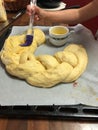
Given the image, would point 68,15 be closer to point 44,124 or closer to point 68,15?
point 68,15

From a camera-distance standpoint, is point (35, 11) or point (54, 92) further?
point (35, 11)

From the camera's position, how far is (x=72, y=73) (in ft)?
2.24

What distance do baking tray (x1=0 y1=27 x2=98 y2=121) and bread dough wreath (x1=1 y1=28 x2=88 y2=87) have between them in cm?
9

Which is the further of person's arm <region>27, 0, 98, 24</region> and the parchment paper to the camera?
person's arm <region>27, 0, 98, 24</region>

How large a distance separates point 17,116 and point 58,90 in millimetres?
152

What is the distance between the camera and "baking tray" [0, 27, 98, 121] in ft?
1.92

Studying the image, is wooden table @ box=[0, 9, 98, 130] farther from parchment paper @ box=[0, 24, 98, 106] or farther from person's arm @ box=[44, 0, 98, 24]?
person's arm @ box=[44, 0, 98, 24]

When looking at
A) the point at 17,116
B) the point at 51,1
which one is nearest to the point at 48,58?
the point at 17,116

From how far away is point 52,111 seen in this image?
596mm

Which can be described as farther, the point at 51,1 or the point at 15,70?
the point at 51,1

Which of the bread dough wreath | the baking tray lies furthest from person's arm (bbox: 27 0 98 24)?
the baking tray

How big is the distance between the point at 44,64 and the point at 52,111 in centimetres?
18

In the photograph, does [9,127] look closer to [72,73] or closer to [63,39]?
[72,73]

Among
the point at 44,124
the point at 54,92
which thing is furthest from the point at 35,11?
the point at 44,124
